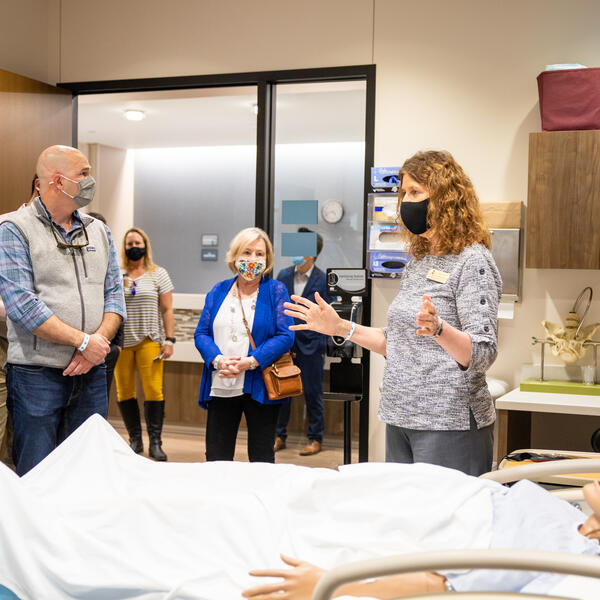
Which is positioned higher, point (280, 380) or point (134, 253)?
point (134, 253)

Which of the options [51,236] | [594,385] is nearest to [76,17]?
[51,236]

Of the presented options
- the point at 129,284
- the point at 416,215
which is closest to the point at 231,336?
the point at 416,215

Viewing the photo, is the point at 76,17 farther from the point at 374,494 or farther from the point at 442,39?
the point at 374,494

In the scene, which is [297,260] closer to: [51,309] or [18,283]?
[51,309]

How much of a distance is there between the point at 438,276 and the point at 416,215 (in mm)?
218

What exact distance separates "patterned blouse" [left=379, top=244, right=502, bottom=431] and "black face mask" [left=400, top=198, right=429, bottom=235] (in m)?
0.09

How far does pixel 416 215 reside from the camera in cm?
217

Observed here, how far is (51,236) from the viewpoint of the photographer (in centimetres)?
280

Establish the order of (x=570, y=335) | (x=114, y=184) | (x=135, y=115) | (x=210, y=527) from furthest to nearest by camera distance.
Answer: (x=114, y=184) → (x=135, y=115) → (x=570, y=335) → (x=210, y=527)

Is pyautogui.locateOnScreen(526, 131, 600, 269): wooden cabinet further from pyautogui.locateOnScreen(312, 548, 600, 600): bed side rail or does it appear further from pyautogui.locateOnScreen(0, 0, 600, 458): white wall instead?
pyautogui.locateOnScreen(312, 548, 600, 600): bed side rail

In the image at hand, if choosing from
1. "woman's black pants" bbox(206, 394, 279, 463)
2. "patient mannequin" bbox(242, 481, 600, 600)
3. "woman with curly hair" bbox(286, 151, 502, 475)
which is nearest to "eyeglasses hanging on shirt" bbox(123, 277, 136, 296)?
"woman's black pants" bbox(206, 394, 279, 463)

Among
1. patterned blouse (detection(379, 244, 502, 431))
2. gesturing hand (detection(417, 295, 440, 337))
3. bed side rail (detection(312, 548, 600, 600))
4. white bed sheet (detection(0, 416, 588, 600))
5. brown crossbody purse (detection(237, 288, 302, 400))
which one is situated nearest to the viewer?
bed side rail (detection(312, 548, 600, 600))

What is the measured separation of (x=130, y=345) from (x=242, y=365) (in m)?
1.66

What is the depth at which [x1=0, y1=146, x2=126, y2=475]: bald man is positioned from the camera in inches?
106
